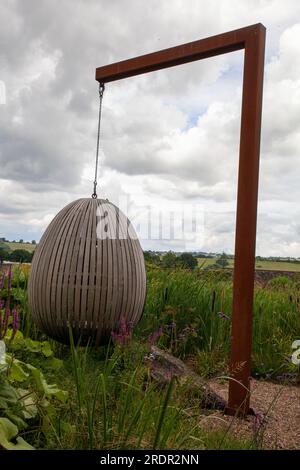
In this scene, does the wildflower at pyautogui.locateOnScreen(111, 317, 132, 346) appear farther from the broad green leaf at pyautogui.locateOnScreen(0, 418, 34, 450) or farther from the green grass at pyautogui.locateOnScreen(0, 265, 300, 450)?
the broad green leaf at pyautogui.locateOnScreen(0, 418, 34, 450)

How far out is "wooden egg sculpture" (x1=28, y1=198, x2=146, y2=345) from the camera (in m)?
4.16

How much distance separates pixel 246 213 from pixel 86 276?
133 cm

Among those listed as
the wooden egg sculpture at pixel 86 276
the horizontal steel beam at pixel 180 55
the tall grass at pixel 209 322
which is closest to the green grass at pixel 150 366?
the tall grass at pixel 209 322

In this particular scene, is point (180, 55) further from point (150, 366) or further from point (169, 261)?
point (169, 261)

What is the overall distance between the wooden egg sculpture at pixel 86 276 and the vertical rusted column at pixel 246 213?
34.0 inches

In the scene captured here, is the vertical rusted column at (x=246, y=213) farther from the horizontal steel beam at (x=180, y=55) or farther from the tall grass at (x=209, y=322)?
the tall grass at (x=209, y=322)

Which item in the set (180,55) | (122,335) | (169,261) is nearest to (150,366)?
(122,335)

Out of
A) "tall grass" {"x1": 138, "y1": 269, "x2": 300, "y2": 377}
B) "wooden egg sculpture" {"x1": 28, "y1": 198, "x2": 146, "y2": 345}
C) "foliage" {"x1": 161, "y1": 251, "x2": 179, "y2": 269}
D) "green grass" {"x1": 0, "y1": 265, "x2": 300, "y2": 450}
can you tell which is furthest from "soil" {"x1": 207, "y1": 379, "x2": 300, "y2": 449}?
"foliage" {"x1": 161, "y1": 251, "x2": 179, "y2": 269}

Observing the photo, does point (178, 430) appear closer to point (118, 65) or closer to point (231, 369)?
point (231, 369)

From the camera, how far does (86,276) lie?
13.7 feet

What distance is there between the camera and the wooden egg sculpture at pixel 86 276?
164 inches

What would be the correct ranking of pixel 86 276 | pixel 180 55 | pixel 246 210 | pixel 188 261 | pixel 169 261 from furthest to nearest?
pixel 169 261, pixel 188 261, pixel 180 55, pixel 86 276, pixel 246 210
